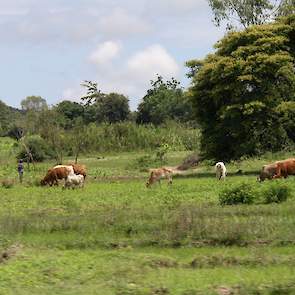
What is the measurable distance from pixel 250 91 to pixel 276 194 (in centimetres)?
1673

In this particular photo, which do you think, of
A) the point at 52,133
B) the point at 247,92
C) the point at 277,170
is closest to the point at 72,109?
the point at 52,133

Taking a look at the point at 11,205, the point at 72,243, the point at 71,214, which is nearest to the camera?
the point at 72,243

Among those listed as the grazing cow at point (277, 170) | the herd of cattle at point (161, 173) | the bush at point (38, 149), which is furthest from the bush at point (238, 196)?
→ the bush at point (38, 149)

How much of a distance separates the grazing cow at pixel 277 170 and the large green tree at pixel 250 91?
7220mm

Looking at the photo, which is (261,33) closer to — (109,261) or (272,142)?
(272,142)

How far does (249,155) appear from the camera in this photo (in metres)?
37.2

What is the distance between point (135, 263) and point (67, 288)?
6.75 feet

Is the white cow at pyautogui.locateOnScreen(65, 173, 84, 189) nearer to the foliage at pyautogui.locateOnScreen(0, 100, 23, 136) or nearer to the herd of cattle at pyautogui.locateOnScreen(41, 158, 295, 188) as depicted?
the herd of cattle at pyautogui.locateOnScreen(41, 158, 295, 188)

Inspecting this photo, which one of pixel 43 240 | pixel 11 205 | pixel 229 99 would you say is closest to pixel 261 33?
pixel 229 99

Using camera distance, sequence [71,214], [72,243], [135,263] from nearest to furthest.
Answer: [135,263], [72,243], [71,214]

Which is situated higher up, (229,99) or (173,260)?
(229,99)

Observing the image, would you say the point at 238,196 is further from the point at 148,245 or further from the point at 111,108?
the point at 111,108

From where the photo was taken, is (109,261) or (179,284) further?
(109,261)

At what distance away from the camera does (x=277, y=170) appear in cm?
2761
